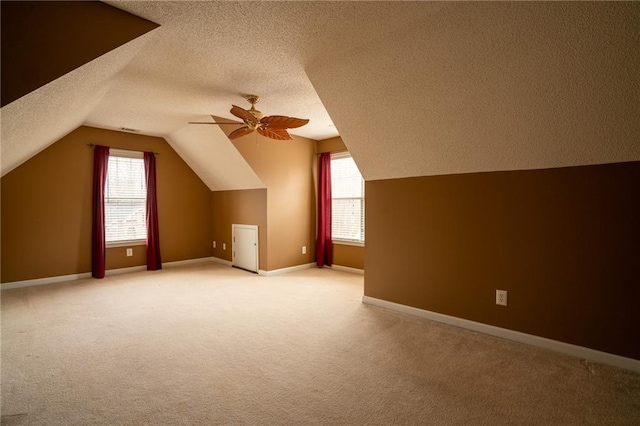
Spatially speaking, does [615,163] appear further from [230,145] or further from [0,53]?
[230,145]

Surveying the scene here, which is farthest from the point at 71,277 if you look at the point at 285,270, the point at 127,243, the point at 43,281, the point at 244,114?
the point at 244,114

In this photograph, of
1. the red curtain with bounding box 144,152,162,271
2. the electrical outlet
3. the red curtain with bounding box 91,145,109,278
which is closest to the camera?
the electrical outlet

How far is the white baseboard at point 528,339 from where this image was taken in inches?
92.7

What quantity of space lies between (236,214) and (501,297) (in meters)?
4.70

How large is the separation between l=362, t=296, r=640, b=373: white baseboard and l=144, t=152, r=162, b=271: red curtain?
4.43 metres

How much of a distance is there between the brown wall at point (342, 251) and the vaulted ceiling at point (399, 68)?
89.4 inches

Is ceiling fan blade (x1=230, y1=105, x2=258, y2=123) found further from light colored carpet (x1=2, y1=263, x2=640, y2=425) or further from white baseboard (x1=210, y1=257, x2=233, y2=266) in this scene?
white baseboard (x1=210, y1=257, x2=233, y2=266)

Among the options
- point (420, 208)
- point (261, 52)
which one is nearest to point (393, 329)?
point (420, 208)

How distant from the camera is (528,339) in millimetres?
2725

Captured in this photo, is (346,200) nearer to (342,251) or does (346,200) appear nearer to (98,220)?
(342,251)

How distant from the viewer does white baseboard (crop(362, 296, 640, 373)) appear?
2.35 metres

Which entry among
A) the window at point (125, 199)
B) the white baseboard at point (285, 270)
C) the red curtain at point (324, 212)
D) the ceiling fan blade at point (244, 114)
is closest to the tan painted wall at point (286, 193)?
the white baseboard at point (285, 270)

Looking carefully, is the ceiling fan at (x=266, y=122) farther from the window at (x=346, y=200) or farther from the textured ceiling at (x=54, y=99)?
the window at (x=346, y=200)

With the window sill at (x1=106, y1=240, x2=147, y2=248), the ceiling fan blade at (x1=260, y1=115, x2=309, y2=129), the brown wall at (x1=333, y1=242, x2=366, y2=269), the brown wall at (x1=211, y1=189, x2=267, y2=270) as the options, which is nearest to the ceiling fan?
the ceiling fan blade at (x1=260, y1=115, x2=309, y2=129)
